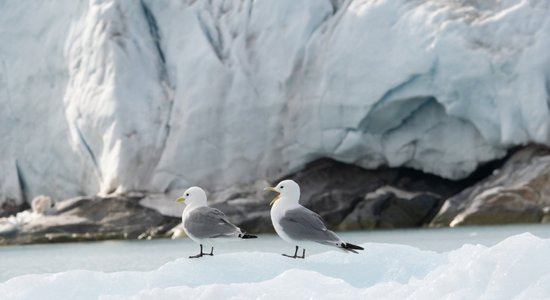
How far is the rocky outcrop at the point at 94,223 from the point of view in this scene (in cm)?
1858

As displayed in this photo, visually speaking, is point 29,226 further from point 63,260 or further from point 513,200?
point 513,200

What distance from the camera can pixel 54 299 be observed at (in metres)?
5.43

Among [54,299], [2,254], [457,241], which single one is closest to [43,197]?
[2,254]

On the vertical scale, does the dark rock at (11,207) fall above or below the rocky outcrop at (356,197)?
below

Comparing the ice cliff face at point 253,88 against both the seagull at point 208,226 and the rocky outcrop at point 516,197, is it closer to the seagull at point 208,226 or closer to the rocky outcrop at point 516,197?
the rocky outcrop at point 516,197

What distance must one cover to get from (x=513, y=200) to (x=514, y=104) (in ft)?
4.50

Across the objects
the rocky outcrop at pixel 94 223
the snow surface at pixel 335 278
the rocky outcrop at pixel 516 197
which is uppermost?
the snow surface at pixel 335 278

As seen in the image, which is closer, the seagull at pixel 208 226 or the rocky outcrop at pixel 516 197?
the seagull at pixel 208 226

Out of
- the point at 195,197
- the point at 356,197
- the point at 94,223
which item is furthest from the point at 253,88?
the point at 195,197

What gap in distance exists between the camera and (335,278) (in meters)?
5.43

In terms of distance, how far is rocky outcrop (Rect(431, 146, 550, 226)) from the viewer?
53.8 ft

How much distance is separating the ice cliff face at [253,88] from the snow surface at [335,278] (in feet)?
35.2

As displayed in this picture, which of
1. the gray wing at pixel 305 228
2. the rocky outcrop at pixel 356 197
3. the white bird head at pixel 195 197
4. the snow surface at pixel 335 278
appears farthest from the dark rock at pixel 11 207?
the gray wing at pixel 305 228

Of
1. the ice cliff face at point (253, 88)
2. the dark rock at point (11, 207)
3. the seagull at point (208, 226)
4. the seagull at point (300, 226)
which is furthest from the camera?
the dark rock at point (11, 207)
